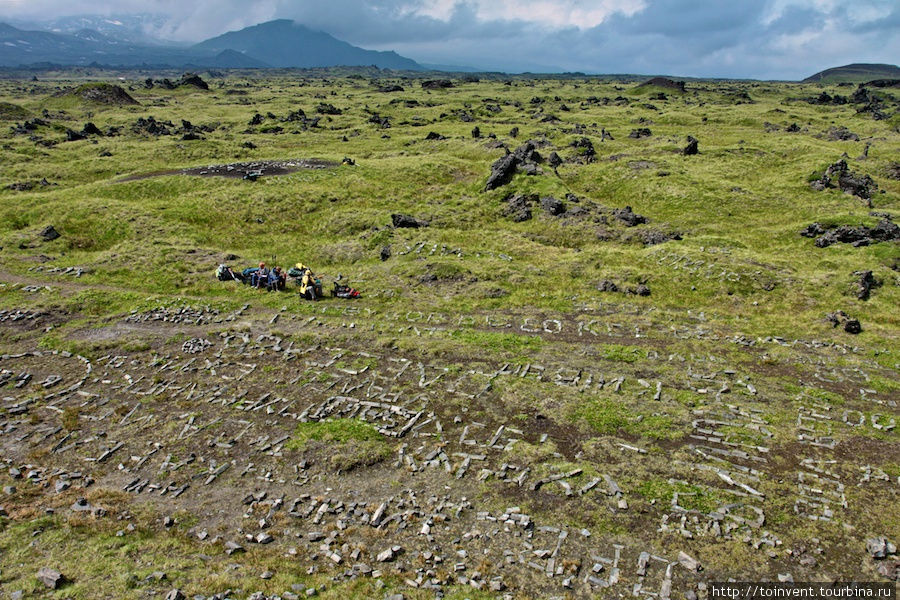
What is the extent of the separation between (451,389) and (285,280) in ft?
65.9

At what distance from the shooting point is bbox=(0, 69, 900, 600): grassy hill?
51.7ft

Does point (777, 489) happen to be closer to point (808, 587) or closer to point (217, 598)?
point (808, 587)

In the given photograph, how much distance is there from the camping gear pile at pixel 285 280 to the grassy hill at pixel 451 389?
0.84 m

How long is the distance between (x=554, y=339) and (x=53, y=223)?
54698 millimetres

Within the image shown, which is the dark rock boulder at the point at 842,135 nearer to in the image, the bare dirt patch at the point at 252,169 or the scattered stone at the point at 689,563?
the bare dirt patch at the point at 252,169

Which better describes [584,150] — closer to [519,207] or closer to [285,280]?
[519,207]

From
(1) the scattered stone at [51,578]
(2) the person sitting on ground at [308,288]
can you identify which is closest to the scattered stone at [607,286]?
(2) the person sitting on ground at [308,288]

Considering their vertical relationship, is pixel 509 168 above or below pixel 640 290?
above

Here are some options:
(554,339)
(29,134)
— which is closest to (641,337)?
(554,339)

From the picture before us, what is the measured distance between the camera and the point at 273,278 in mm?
37438

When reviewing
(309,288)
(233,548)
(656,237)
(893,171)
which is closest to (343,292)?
(309,288)

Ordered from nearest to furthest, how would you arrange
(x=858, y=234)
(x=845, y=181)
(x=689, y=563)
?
(x=689, y=563) < (x=858, y=234) < (x=845, y=181)

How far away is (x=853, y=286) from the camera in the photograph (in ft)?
116

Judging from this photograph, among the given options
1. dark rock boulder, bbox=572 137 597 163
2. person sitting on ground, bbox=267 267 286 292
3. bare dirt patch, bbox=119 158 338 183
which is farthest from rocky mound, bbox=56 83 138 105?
person sitting on ground, bbox=267 267 286 292
